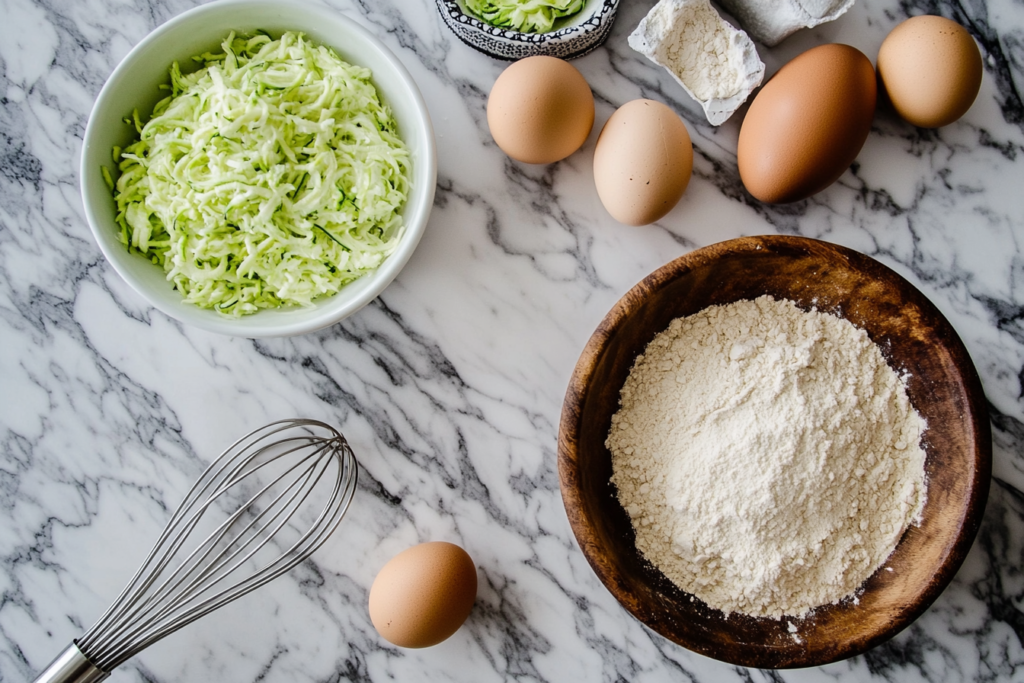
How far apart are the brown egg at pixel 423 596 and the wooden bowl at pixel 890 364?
0.57ft

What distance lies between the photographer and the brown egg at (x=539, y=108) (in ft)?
2.64

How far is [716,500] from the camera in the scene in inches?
31.9

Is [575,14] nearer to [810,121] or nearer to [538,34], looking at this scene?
[538,34]

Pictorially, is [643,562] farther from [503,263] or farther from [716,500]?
[503,263]

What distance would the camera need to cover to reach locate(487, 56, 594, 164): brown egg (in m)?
0.81

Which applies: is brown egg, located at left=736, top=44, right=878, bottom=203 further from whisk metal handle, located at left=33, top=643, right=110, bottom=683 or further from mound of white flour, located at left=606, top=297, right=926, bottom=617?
whisk metal handle, located at left=33, top=643, right=110, bottom=683

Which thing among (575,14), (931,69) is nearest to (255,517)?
(575,14)

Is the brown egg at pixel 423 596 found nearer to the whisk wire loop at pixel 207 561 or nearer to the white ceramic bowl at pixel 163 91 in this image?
the whisk wire loop at pixel 207 561

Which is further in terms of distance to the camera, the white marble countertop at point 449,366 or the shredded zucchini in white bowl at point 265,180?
the white marble countertop at point 449,366

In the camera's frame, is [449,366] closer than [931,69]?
No

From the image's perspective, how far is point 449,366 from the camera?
3.08ft

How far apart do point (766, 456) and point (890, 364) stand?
221 millimetres

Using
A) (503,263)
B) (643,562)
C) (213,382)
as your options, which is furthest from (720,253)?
(213,382)

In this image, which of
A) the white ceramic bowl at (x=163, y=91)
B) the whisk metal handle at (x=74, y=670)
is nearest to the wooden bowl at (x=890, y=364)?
the white ceramic bowl at (x=163, y=91)
